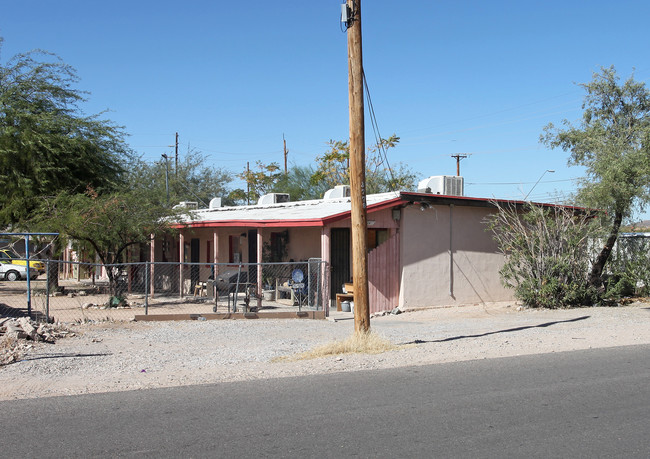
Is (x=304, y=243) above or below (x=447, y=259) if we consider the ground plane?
above

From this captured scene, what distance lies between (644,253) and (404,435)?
15733 mm

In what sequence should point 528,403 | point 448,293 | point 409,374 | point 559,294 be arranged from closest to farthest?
point 528,403 → point 409,374 → point 559,294 → point 448,293

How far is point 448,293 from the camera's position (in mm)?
18312

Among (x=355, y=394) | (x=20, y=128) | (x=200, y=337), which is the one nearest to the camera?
(x=355, y=394)

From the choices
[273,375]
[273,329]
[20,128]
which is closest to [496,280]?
[273,329]

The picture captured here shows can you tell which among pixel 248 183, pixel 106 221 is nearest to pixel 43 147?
pixel 106 221

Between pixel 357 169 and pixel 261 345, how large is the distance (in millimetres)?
3601

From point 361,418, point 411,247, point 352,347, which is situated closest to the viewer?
point 361,418

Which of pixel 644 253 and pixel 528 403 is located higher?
pixel 644 253

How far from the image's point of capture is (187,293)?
73.0ft

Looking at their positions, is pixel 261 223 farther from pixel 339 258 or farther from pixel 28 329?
pixel 28 329

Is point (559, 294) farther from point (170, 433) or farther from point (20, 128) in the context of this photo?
point (20, 128)

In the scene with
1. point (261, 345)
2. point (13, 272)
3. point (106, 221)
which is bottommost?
point (261, 345)

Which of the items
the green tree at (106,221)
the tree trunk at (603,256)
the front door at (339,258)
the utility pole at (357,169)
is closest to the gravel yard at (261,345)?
the utility pole at (357,169)
